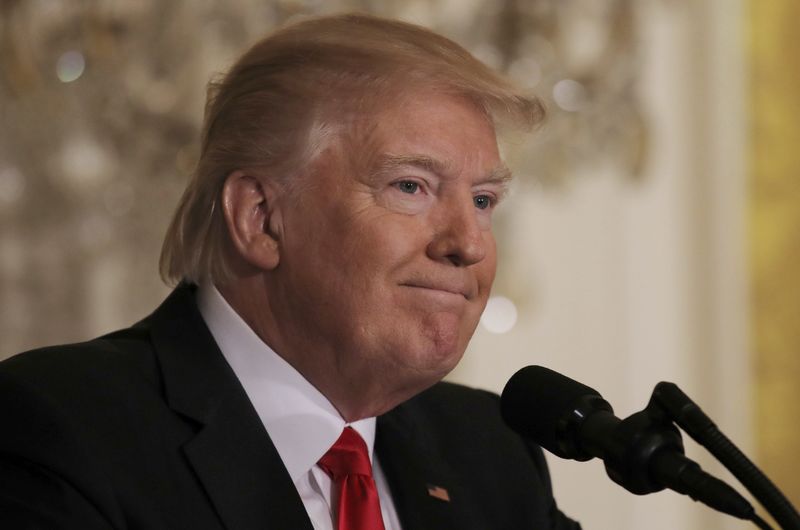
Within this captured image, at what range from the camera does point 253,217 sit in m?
2.12

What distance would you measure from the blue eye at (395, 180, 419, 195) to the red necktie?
0.43 meters

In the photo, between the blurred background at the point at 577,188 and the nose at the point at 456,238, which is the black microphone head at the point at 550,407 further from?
the blurred background at the point at 577,188

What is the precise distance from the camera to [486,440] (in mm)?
2451

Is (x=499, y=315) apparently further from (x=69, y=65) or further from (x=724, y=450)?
(x=724, y=450)

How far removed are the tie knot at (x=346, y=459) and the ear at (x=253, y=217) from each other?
323 millimetres

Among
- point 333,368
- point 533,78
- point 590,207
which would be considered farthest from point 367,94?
point 590,207

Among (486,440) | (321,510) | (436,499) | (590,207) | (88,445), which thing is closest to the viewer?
(88,445)

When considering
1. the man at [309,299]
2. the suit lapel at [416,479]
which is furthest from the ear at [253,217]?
the suit lapel at [416,479]

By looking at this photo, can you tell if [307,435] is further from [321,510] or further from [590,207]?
[590,207]

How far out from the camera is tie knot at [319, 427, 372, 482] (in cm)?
210

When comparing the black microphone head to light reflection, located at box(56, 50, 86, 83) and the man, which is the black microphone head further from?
light reflection, located at box(56, 50, 86, 83)

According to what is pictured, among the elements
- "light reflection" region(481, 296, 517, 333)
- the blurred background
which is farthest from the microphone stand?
"light reflection" region(481, 296, 517, 333)

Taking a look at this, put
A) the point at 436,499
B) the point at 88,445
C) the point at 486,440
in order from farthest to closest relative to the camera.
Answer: the point at 486,440 → the point at 436,499 → the point at 88,445

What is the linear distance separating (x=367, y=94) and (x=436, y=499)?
73 cm
